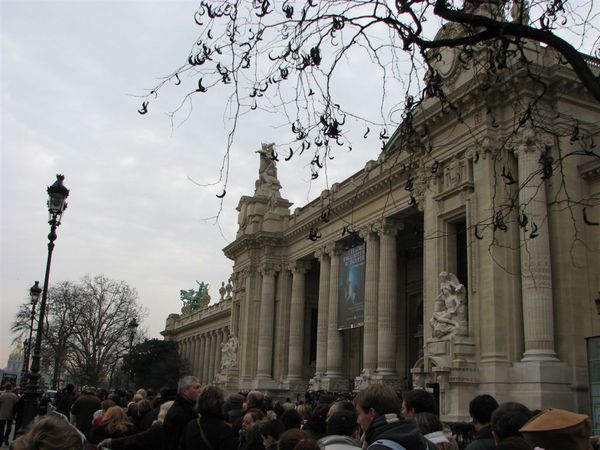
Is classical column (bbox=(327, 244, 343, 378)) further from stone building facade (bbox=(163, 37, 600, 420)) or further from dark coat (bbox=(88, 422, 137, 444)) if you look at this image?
dark coat (bbox=(88, 422, 137, 444))

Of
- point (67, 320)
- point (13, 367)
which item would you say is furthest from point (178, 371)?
point (13, 367)

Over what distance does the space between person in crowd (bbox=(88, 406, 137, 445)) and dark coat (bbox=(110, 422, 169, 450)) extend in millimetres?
603

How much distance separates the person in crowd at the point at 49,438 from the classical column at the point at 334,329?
33505mm

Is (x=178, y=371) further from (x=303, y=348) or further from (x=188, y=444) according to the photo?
(x=188, y=444)

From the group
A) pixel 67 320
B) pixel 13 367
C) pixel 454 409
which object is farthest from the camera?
pixel 13 367

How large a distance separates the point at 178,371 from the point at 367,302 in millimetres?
50334

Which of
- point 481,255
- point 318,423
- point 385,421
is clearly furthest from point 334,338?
point 385,421

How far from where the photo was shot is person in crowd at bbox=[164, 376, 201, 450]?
252 inches

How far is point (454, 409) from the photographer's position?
21.0 metres

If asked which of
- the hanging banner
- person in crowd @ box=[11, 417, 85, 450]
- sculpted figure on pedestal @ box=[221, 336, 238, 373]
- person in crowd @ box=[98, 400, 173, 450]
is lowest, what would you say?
person in crowd @ box=[98, 400, 173, 450]

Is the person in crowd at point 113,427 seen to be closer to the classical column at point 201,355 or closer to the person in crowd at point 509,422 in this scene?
the person in crowd at point 509,422

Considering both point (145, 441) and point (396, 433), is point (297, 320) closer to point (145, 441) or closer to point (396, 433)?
point (145, 441)

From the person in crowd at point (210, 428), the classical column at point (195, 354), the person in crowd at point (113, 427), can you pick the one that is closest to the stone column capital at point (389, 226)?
the person in crowd at point (113, 427)

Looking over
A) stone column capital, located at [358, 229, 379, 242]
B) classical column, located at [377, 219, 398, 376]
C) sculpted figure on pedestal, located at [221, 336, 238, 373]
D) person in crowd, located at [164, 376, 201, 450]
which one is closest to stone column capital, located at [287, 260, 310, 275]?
sculpted figure on pedestal, located at [221, 336, 238, 373]
